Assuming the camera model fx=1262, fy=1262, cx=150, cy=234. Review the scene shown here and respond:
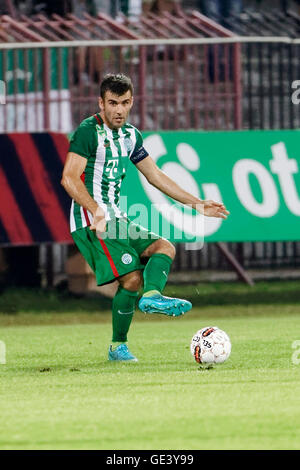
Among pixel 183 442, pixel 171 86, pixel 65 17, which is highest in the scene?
pixel 65 17

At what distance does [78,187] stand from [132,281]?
33.6 inches

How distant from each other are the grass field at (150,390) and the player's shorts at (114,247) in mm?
732

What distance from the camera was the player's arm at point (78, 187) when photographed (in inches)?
363

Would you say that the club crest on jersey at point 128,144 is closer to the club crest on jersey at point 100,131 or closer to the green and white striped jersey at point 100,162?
the green and white striped jersey at point 100,162

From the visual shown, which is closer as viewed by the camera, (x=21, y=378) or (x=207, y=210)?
(x=21, y=378)

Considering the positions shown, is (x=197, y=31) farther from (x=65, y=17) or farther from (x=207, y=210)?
(x=207, y=210)

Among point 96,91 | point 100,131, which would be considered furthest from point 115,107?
point 96,91

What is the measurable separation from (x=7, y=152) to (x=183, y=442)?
375 inches

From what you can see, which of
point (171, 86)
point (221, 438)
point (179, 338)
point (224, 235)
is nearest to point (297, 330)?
point (179, 338)

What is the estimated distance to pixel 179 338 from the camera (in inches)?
487

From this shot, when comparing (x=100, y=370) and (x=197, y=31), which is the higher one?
(x=197, y=31)

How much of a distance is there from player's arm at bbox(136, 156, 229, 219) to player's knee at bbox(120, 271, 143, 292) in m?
0.73

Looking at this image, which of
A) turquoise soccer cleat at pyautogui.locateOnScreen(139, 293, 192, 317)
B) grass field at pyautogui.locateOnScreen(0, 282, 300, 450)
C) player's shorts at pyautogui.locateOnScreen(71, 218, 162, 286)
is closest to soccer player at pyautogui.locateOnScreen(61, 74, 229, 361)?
player's shorts at pyautogui.locateOnScreen(71, 218, 162, 286)

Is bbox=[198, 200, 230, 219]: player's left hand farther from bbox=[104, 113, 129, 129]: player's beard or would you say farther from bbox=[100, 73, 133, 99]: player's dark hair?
bbox=[100, 73, 133, 99]: player's dark hair
